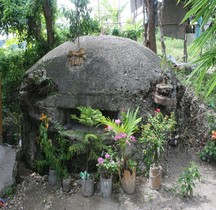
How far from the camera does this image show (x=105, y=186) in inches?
159

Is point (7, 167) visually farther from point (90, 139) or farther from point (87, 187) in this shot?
point (90, 139)

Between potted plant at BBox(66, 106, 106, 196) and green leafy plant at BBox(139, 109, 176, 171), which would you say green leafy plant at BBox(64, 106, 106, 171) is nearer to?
potted plant at BBox(66, 106, 106, 196)

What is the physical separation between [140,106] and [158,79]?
79 cm

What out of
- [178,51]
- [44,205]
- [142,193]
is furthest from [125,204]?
[178,51]

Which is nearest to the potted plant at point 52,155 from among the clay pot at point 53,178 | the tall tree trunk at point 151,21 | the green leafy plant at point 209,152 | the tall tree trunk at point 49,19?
the clay pot at point 53,178

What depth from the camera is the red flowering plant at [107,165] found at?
12.8 ft

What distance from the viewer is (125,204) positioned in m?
3.92

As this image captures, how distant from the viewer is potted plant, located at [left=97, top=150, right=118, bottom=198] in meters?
3.94

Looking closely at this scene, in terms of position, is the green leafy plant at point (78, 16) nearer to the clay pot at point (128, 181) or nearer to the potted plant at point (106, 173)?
the potted plant at point (106, 173)

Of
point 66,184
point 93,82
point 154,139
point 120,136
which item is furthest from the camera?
point 93,82

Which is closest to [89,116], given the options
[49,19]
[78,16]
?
[78,16]

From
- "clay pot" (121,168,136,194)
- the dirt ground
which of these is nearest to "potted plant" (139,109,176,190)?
the dirt ground

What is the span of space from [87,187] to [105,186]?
31 centimetres

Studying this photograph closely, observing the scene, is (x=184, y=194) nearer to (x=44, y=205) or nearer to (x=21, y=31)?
(x=44, y=205)
